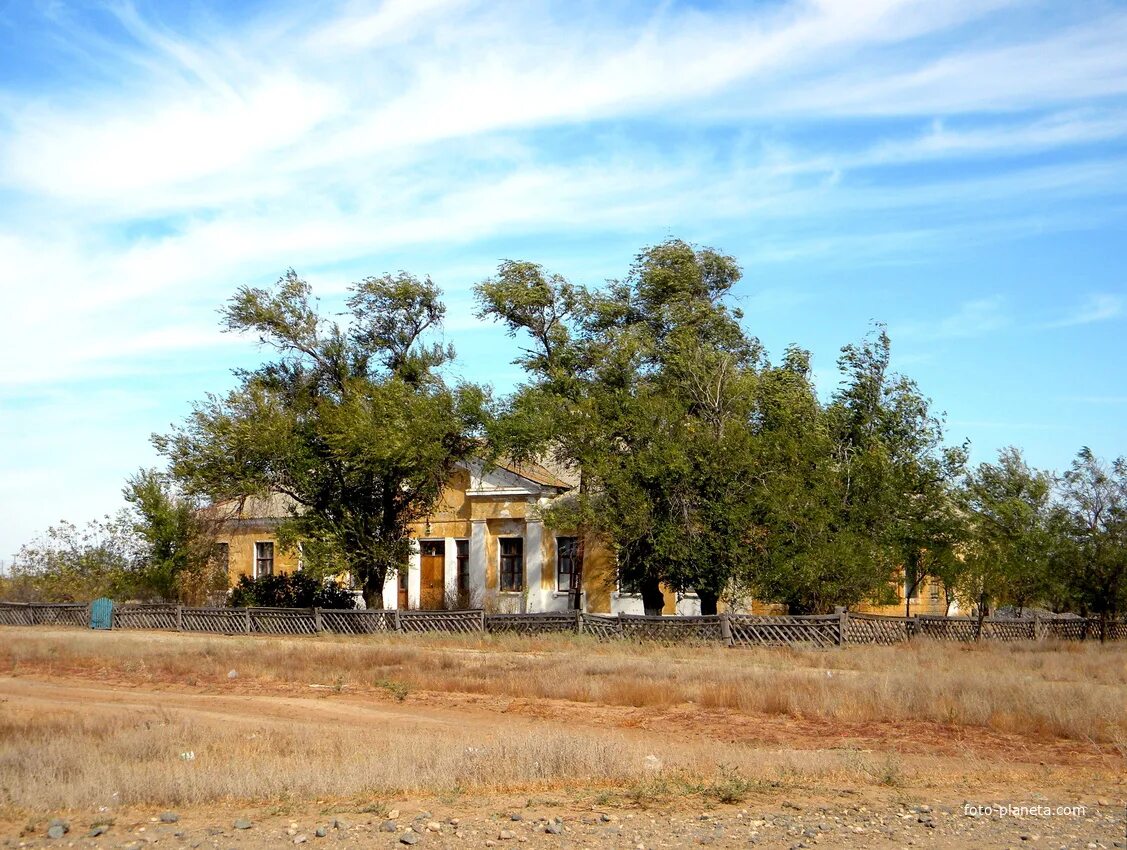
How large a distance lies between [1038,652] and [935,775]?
1649 cm

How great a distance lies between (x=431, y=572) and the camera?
140 ft

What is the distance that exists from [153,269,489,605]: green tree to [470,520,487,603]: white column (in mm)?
3929

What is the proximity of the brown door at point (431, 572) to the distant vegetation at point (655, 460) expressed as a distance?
4.89 metres

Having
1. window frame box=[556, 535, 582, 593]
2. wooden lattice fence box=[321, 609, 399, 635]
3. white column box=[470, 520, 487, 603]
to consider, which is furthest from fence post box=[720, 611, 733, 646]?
white column box=[470, 520, 487, 603]

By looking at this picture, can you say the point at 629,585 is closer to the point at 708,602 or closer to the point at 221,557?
the point at 708,602

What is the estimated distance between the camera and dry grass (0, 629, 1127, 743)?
15766mm

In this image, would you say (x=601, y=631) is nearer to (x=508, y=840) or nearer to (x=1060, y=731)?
(x=1060, y=731)

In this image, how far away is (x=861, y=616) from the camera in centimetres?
2717

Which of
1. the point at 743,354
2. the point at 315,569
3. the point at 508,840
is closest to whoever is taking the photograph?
the point at 508,840

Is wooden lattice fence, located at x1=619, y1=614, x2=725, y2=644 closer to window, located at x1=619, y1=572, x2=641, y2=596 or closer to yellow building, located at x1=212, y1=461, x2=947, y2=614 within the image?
window, located at x1=619, y1=572, x2=641, y2=596

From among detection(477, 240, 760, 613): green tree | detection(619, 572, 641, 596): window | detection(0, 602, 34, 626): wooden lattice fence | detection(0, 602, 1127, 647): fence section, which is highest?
detection(477, 240, 760, 613): green tree

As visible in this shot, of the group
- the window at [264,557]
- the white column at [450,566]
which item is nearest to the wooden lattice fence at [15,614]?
the window at [264,557]

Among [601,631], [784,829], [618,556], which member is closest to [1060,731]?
[784,829]

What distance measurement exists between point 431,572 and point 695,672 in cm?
2375
